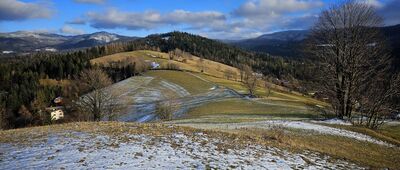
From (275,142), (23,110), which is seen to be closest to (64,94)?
(23,110)

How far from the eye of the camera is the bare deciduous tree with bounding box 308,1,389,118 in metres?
39.4

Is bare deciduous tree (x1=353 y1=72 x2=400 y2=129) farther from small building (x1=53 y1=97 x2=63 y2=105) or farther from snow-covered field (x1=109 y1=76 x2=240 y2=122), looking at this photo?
small building (x1=53 y1=97 x2=63 y2=105)

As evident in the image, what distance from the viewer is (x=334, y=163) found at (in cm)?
1923

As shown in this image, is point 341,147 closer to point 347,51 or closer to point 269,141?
point 269,141

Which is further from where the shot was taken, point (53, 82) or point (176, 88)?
point (53, 82)

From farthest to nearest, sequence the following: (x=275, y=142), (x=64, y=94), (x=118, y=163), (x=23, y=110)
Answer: (x=64, y=94) < (x=23, y=110) < (x=275, y=142) < (x=118, y=163)


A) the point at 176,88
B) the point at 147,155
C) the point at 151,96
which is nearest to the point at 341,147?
the point at 147,155

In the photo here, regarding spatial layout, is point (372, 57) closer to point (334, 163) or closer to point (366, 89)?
point (366, 89)

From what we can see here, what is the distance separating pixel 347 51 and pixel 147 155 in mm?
30253

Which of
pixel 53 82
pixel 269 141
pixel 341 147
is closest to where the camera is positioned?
pixel 269 141

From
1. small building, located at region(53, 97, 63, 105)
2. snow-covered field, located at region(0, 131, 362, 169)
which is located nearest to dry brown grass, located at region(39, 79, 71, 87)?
small building, located at region(53, 97, 63, 105)

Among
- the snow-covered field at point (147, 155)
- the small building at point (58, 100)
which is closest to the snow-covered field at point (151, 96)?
the small building at point (58, 100)

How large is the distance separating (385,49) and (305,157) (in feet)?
86.6

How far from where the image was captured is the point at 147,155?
1716 centimetres
